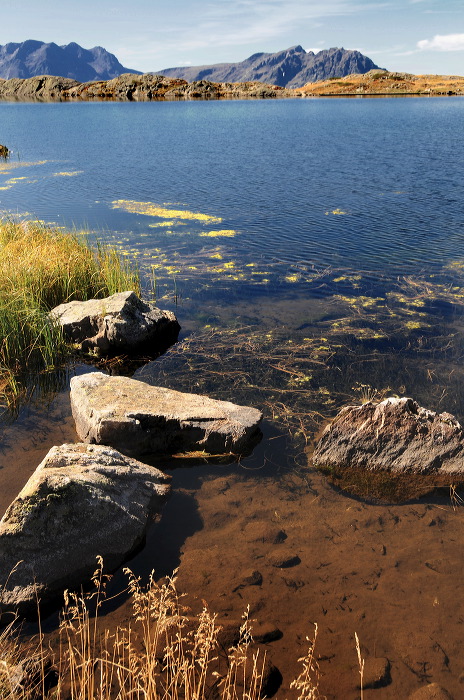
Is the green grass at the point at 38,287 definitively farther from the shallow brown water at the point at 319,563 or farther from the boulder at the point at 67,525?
the boulder at the point at 67,525

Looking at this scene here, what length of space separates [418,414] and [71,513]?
4.86 m

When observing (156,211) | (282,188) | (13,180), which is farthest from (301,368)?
(13,180)

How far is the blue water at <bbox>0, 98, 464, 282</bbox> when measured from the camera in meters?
17.0

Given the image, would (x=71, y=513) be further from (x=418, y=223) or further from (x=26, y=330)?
(x=418, y=223)

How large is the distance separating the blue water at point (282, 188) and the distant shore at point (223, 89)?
306 ft

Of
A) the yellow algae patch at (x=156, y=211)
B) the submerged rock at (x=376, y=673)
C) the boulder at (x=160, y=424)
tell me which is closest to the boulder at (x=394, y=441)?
the boulder at (x=160, y=424)

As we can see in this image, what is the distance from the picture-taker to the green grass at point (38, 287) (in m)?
9.39

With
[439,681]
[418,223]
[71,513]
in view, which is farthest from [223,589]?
[418,223]

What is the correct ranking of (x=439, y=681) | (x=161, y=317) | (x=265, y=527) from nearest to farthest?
(x=439, y=681), (x=265, y=527), (x=161, y=317)

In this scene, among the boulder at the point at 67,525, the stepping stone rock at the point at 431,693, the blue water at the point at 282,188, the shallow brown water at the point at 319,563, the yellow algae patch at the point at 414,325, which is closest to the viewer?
the stepping stone rock at the point at 431,693

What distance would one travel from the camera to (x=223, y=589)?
5.33 metres

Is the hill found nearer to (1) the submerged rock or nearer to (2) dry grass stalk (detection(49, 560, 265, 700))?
(1) the submerged rock

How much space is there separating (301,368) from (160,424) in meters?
3.55

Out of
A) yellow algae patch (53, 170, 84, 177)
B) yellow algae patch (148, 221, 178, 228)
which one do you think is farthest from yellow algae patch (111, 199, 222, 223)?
yellow algae patch (53, 170, 84, 177)
